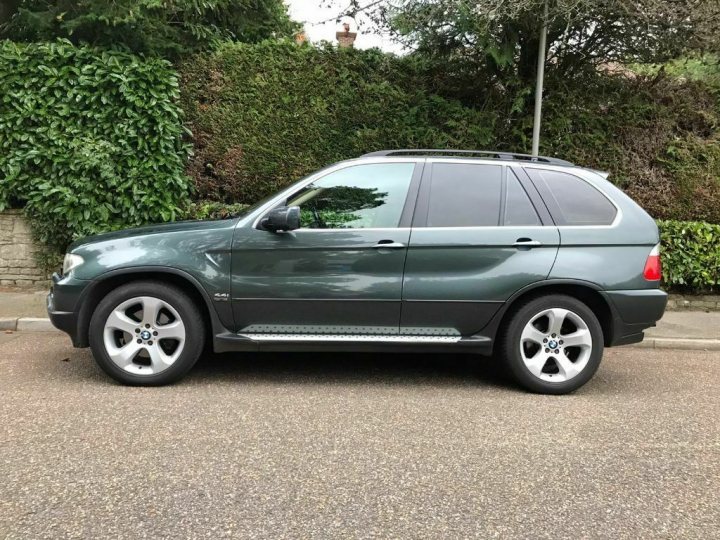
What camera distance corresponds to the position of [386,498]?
9.32 feet

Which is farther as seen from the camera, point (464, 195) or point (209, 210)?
point (209, 210)

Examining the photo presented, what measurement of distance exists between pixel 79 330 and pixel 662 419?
4.28 meters

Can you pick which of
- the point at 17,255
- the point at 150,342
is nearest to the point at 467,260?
the point at 150,342

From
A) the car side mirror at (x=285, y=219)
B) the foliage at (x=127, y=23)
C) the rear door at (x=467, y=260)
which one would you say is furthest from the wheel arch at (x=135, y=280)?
the foliage at (x=127, y=23)

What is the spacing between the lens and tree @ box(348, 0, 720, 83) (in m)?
6.47

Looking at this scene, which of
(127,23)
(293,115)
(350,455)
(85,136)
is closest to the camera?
(350,455)

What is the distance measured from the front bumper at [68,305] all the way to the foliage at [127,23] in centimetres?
399

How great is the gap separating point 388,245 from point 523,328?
1202 millimetres

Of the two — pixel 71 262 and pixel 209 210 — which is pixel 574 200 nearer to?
pixel 71 262

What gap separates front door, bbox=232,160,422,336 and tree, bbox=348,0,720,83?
3433 mm

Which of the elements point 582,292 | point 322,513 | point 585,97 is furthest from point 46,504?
point 585,97

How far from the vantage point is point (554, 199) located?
4492 millimetres

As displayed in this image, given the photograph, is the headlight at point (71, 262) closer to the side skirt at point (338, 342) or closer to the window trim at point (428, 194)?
the side skirt at point (338, 342)

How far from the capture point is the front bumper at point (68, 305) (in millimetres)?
4289
